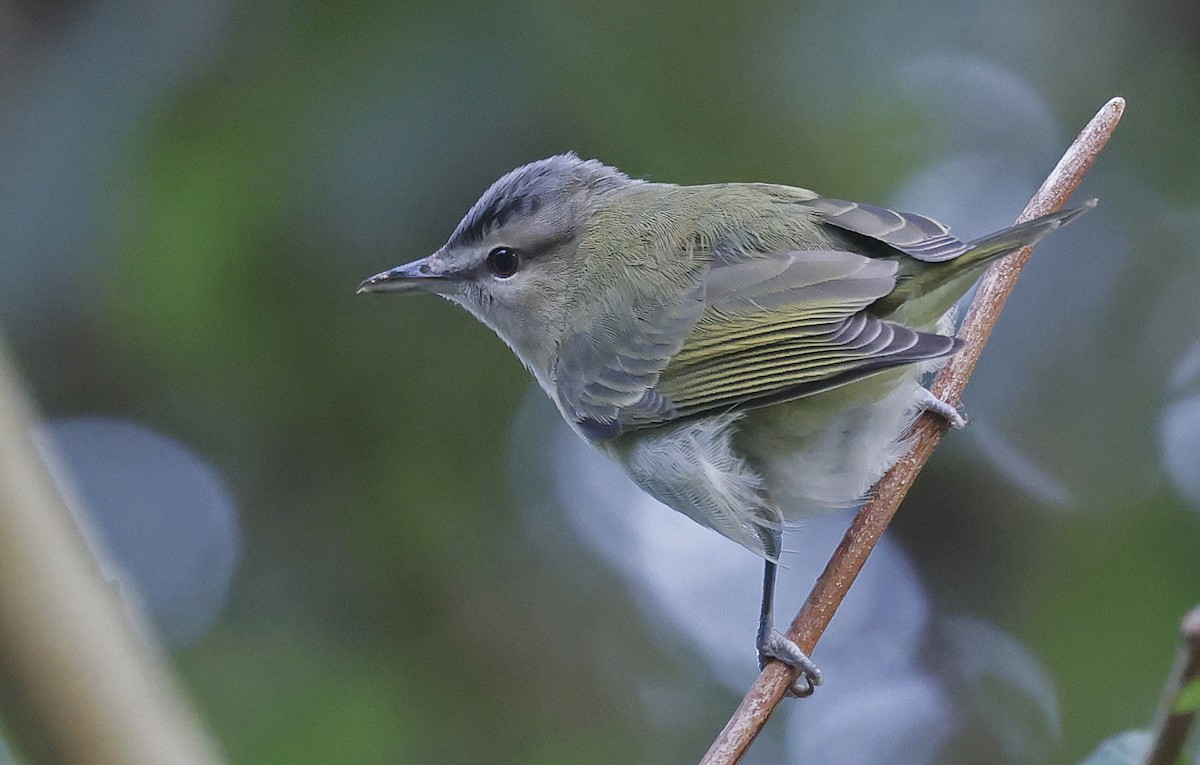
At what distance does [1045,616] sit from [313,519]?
2424mm

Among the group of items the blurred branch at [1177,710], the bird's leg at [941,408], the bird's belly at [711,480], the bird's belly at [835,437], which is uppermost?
the bird's leg at [941,408]

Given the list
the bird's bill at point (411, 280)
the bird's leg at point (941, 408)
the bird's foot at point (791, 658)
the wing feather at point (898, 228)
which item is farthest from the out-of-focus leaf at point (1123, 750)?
the bird's bill at point (411, 280)

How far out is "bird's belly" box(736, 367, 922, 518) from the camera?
2.56 meters

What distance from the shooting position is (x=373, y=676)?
138 inches

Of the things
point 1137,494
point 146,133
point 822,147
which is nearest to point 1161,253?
point 1137,494

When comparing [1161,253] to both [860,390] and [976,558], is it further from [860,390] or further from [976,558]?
[860,390]

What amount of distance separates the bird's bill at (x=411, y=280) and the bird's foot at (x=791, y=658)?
1.16 m

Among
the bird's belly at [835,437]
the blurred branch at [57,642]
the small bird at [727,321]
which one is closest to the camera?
the blurred branch at [57,642]

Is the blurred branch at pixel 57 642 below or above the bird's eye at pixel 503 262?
below

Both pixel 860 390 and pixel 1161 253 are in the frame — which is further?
pixel 1161 253

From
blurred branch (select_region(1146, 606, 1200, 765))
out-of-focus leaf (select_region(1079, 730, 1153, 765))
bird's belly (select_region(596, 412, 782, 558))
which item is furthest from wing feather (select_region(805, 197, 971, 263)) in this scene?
blurred branch (select_region(1146, 606, 1200, 765))

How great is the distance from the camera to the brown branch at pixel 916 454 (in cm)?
203

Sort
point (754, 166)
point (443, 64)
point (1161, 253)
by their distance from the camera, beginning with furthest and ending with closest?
point (1161, 253), point (754, 166), point (443, 64)

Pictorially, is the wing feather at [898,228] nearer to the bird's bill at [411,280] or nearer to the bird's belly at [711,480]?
the bird's belly at [711,480]
